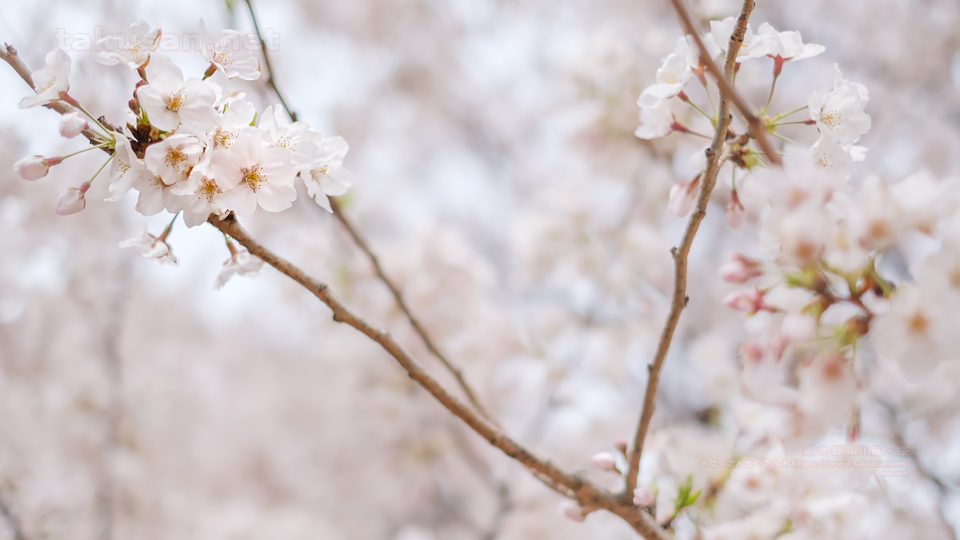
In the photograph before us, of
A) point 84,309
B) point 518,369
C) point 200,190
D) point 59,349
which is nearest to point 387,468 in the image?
point 518,369

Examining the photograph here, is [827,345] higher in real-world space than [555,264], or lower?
lower

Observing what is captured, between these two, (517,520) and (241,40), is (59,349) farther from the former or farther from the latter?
(241,40)

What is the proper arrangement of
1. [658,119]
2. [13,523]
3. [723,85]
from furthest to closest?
1. [13,523]
2. [658,119]
3. [723,85]

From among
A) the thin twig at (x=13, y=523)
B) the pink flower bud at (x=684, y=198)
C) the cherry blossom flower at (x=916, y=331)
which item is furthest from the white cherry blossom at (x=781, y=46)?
the thin twig at (x=13, y=523)

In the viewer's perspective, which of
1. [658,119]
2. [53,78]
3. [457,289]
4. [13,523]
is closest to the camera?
[53,78]

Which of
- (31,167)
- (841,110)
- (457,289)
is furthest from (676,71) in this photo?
(457,289)

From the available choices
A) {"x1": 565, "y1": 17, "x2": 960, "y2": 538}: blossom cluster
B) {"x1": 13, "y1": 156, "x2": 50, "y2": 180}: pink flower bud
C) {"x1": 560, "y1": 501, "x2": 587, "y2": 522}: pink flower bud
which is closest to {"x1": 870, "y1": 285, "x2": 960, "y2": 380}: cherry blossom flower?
{"x1": 565, "y1": 17, "x2": 960, "y2": 538}: blossom cluster

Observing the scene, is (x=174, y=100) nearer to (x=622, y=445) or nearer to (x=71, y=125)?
(x=71, y=125)
